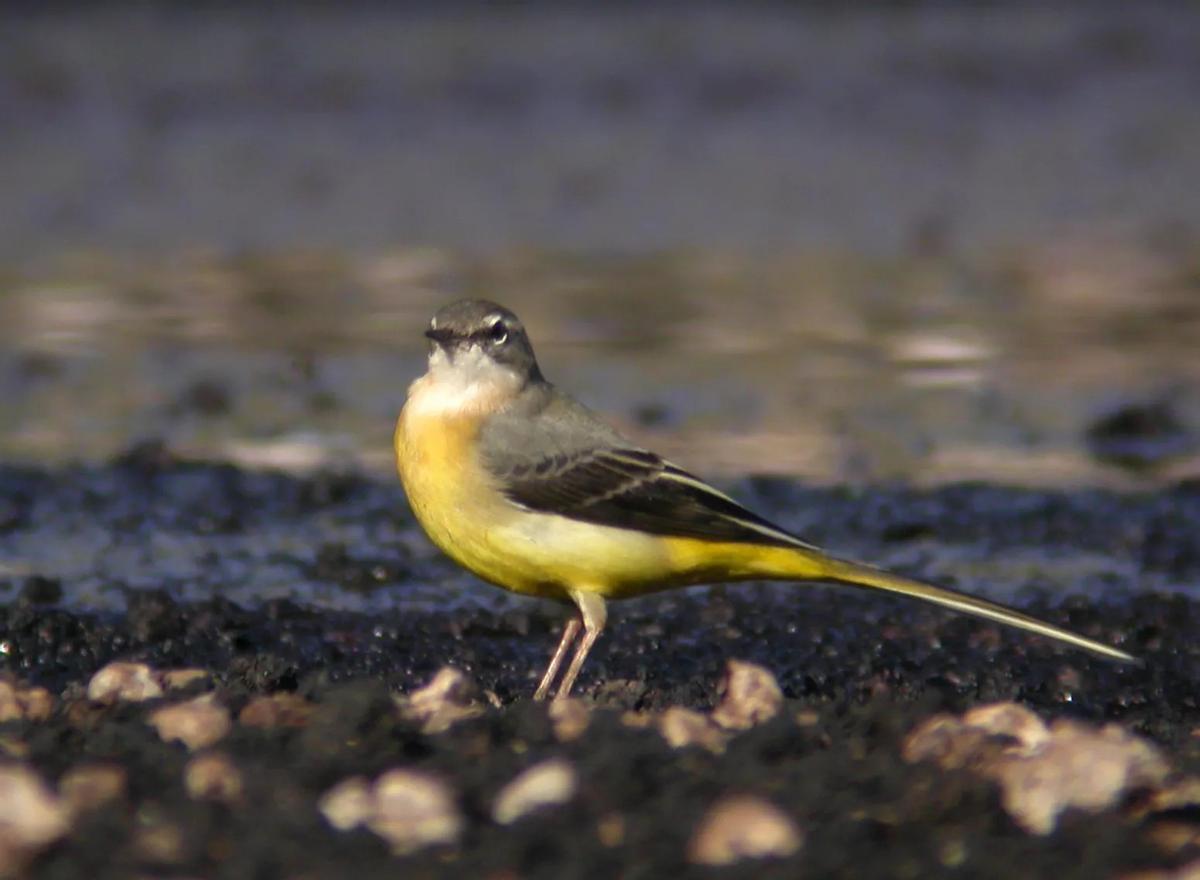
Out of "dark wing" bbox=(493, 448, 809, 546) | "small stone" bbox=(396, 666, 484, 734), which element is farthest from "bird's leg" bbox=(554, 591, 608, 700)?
"small stone" bbox=(396, 666, 484, 734)

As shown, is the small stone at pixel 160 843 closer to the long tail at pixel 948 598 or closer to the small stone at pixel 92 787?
the small stone at pixel 92 787

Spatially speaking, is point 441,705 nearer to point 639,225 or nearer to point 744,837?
point 744,837

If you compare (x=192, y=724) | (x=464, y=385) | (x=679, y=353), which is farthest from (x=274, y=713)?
(x=679, y=353)

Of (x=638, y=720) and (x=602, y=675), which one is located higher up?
(x=638, y=720)

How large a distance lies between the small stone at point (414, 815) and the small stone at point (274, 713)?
89 centimetres

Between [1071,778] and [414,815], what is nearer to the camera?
[414,815]

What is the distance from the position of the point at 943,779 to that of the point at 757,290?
9917 millimetres

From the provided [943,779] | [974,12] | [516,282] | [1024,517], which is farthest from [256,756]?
[974,12]

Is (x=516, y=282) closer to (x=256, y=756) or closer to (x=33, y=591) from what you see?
(x=33, y=591)

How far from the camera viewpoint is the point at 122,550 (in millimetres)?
8883

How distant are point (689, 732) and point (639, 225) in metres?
11.2

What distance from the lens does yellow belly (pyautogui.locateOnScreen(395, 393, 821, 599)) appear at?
677cm

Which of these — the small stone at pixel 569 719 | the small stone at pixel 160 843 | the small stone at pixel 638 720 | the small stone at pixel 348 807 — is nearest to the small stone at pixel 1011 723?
the small stone at pixel 638 720

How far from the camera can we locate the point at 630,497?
23.1 ft
